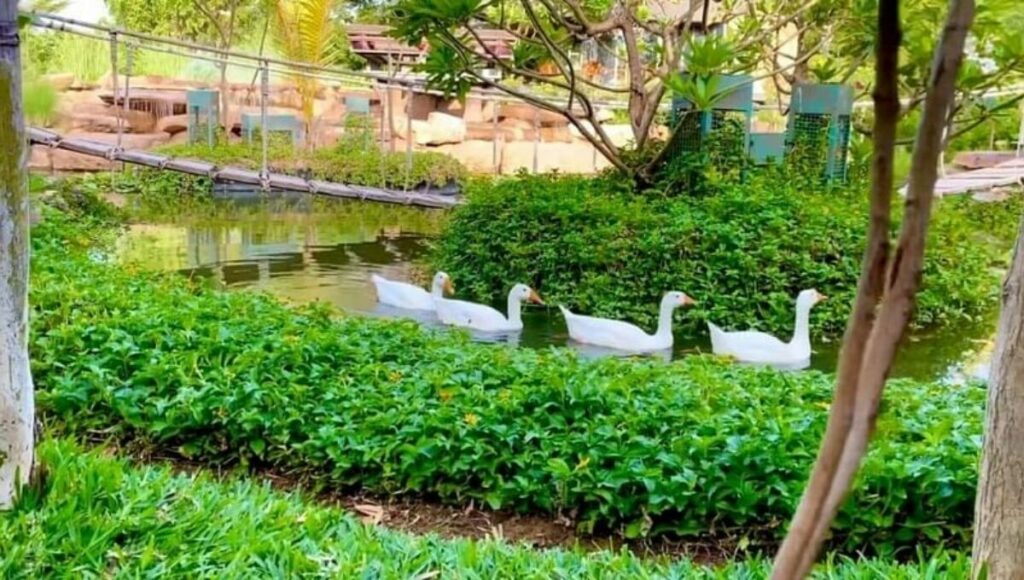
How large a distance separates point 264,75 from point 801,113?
3.77 m

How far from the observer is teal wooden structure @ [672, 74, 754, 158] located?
6.03 meters

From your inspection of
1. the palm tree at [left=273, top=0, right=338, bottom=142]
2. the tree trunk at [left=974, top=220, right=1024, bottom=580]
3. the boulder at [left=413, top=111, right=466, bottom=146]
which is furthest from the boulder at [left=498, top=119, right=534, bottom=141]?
the tree trunk at [left=974, top=220, right=1024, bottom=580]

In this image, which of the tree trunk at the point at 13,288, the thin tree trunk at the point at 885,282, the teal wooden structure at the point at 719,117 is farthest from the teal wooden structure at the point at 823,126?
the thin tree trunk at the point at 885,282

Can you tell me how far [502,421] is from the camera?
253 cm

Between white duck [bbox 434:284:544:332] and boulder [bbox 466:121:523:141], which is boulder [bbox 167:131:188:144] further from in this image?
white duck [bbox 434:284:544:332]

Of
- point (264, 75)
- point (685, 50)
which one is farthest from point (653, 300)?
point (264, 75)

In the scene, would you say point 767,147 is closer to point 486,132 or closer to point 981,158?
point 981,158

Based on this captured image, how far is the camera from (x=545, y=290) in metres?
5.49

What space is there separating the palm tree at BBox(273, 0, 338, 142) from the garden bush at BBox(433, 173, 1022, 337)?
20.7ft

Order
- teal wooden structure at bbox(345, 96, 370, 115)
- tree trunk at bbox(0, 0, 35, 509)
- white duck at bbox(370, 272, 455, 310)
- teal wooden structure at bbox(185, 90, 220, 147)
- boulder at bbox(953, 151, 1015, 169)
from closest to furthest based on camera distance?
tree trunk at bbox(0, 0, 35, 509) → white duck at bbox(370, 272, 455, 310) → boulder at bbox(953, 151, 1015, 169) → teal wooden structure at bbox(185, 90, 220, 147) → teal wooden structure at bbox(345, 96, 370, 115)

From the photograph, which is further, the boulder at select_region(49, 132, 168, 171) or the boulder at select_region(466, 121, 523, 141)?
the boulder at select_region(466, 121, 523, 141)

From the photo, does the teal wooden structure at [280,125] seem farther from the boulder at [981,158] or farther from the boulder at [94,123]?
the boulder at [981,158]

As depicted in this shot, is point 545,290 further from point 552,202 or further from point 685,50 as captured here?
point 685,50

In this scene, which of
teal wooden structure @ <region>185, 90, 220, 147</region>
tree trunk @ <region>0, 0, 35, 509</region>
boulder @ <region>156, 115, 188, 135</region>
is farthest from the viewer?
boulder @ <region>156, 115, 188, 135</region>
